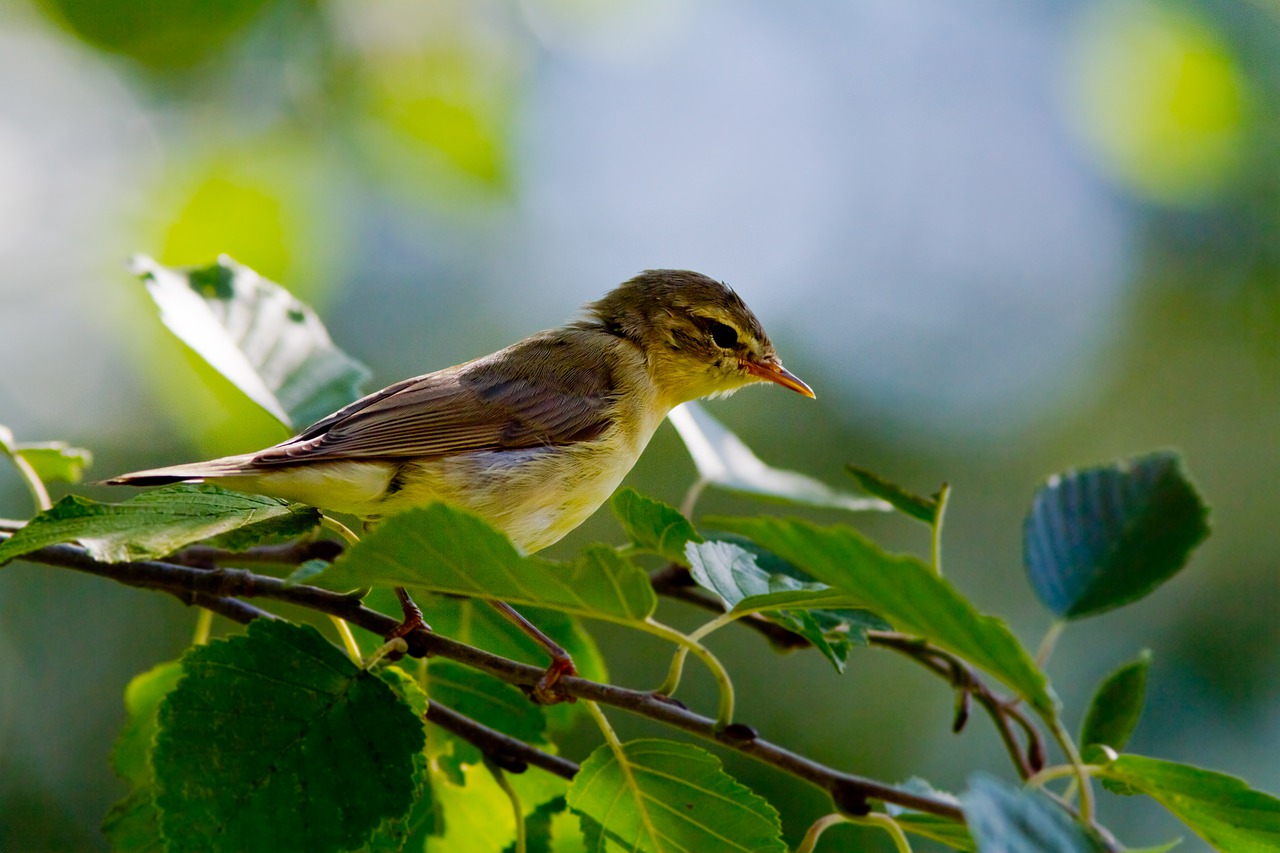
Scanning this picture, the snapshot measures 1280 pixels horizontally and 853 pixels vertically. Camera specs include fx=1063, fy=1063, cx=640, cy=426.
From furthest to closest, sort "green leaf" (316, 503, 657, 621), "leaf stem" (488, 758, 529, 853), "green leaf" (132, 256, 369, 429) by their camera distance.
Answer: "green leaf" (132, 256, 369, 429) → "leaf stem" (488, 758, 529, 853) → "green leaf" (316, 503, 657, 621)

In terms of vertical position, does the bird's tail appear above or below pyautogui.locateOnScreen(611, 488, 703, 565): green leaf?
below

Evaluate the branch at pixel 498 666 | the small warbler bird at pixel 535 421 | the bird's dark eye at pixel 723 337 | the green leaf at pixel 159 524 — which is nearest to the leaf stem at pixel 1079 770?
the branch at pixel 498 666

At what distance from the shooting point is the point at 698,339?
3.33 metres

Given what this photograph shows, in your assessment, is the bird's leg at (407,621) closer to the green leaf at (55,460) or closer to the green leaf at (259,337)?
the green leaf at (259,337)

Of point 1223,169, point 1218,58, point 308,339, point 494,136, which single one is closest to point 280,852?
point 308,339

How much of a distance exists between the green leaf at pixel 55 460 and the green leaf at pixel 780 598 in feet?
4.66

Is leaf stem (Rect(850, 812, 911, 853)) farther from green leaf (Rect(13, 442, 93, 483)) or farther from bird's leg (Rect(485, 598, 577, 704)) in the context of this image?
green leaf (Rect(13, 442, 93, 483))

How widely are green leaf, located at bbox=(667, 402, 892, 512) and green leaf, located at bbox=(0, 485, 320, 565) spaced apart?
45.4 inches

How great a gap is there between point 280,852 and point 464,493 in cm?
113

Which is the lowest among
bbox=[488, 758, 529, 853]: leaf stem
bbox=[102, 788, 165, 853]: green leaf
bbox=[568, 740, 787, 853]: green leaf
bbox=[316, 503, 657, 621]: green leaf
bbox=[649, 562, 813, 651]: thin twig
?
bbox=[102, 788, 165, 853]: green leaf

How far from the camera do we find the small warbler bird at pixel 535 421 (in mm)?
2264

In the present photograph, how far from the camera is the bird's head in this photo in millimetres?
3301

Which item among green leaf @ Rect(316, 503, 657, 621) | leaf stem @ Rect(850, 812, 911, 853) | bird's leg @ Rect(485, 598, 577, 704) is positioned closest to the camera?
green leaf @ Rect(316, 503, 657, 621)

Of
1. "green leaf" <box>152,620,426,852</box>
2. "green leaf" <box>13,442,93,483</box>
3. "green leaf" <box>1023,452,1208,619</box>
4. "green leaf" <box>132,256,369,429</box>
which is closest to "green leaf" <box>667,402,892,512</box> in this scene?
"green leaf" <box>1023,452,1208,619</box>
